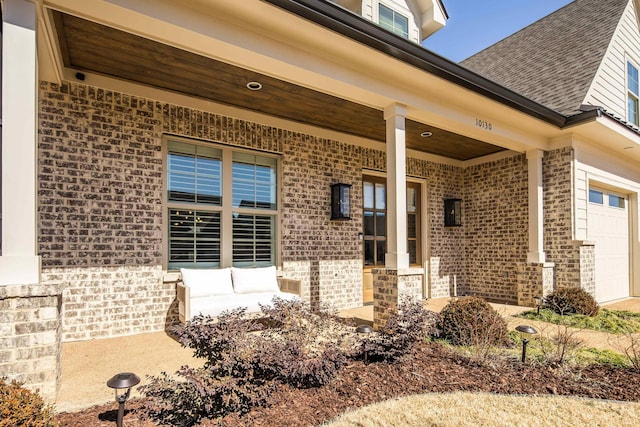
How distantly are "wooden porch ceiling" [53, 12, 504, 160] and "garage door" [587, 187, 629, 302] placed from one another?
373 centimetres

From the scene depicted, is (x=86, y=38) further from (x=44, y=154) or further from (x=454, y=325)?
(x=454, y=325)

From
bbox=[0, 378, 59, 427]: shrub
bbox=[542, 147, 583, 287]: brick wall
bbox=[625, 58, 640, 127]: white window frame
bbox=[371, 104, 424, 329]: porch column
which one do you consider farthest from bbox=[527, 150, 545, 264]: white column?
bbox=[0, 378, 59, 427]: shrub

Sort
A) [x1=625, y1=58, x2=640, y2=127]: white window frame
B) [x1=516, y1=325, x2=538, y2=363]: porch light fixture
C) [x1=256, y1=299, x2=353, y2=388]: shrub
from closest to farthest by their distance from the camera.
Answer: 1. [x1=256, y1=299, x2=353, y2=388]: shrub
2. [x1=516, y1=325, x2=538, y2=363]: porch light fixture
3. [x1=625, y1=58, x2=640, y2=127]: white window frame

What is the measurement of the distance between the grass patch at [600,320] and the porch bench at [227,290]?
4.17m

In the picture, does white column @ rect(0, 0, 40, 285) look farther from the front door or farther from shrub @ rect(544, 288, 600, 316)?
shrub @ rect(544, 288, 600, 316)

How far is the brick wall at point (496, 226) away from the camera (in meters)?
8.35

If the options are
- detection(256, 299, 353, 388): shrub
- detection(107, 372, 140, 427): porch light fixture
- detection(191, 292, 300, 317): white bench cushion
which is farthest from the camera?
detection(191, 292, 300, 317): white bench cushion

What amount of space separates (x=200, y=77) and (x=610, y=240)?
367 inches

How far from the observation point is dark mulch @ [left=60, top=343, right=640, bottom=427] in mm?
2629

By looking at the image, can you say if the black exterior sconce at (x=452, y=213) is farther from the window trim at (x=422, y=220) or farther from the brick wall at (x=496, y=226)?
the window trim at (x=422, y=220)

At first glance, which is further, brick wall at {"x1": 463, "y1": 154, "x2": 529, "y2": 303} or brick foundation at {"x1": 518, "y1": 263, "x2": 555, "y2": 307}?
brick wall at {"x1": 463, "y1": 154, "x2": 529, "y2": 303}

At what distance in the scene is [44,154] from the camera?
458 cm

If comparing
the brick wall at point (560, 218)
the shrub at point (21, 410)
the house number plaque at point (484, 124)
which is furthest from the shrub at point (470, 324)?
the shrub at point (21, 410)

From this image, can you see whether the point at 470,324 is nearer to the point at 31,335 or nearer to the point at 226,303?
the point at 226,303
